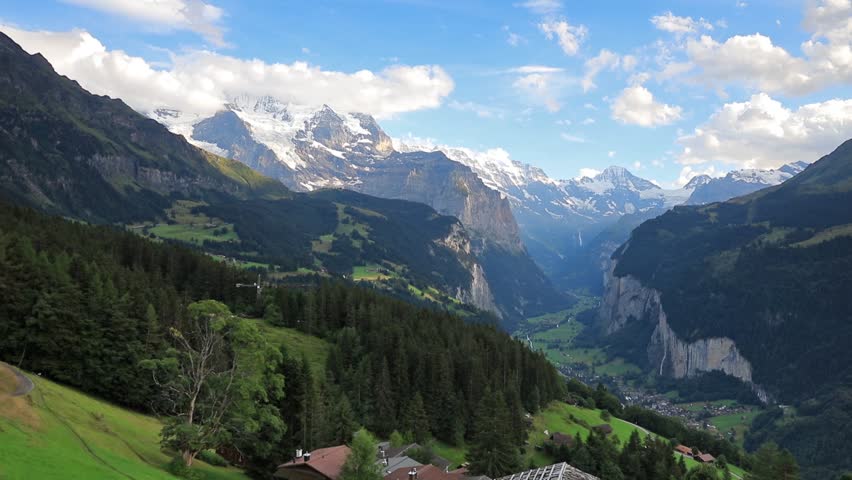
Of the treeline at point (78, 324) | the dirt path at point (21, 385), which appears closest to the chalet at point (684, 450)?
the treeline at point (78, 324)

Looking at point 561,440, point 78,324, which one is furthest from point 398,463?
point 561,440

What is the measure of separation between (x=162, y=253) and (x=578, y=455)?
92121 millimetres

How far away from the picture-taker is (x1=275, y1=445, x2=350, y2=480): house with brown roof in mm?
58625

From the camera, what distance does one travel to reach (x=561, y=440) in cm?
10212

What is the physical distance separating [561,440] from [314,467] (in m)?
54.4

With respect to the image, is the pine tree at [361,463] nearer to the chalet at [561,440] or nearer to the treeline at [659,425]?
the chalet at [561,440]

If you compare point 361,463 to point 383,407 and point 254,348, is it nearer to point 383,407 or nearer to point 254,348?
point 254,348

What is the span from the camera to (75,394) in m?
61.9

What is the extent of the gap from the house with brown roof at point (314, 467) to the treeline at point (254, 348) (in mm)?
2636

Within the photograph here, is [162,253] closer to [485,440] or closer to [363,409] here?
[363,409]

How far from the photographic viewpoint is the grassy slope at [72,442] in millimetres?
37406

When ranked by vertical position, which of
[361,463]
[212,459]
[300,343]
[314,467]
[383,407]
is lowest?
[383,407]

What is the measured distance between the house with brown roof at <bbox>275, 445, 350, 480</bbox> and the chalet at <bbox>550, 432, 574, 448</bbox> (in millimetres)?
46524

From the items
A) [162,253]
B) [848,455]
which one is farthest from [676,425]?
[162,253]
